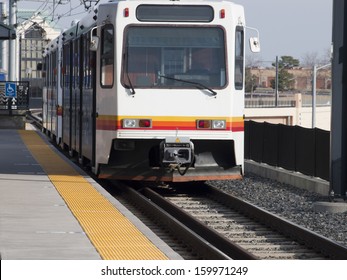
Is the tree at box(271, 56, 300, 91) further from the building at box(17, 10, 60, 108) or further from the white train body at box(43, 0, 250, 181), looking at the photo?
the white train body at box(43, 0, 250, 181)

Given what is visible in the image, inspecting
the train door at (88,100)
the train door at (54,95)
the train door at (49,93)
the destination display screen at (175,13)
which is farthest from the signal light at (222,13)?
the train door at (49,93)

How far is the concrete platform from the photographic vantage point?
36.7 feet

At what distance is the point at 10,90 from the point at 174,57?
88.1 feet

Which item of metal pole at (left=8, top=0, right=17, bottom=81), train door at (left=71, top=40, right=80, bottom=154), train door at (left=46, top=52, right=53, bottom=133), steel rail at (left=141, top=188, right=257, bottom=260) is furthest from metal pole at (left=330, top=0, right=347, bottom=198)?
metal pole at (left=8, top=0, right=17, bottom=81)

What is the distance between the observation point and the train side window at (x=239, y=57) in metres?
19.2

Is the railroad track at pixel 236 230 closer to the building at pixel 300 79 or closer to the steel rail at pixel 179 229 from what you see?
the steel rail at pixel 179 229

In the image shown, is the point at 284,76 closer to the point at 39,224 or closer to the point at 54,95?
the point at 54,95

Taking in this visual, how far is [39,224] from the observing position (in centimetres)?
1372

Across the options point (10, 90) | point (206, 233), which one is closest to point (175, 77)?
point (206, 233)

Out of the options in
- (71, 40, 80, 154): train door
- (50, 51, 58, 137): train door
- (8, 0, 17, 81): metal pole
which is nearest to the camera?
(71, 40, 80, 154): train door

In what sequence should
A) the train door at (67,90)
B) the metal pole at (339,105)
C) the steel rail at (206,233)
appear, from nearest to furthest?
the steel rail at (206,233) → the metal pole at (339,105) → the train door at (67,90)

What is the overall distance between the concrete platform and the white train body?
124 centimetres

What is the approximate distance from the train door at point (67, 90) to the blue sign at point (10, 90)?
57.2 ft

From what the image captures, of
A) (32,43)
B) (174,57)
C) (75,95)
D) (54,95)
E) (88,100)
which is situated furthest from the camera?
(32,43)
